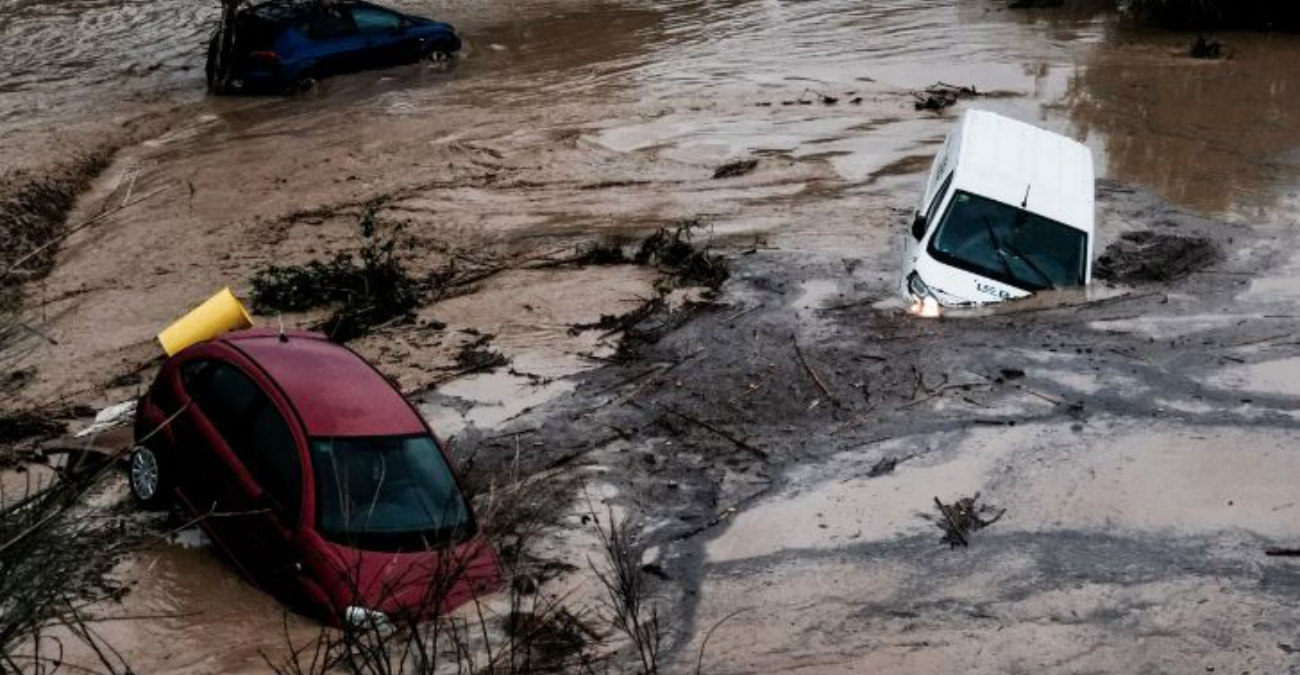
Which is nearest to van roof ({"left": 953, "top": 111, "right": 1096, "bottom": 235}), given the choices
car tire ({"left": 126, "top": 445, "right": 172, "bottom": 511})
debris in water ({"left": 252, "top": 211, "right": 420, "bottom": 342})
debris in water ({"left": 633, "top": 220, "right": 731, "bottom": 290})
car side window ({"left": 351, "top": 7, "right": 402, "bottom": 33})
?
debris in water ({"left": 633, "top": 220, "right": 731, "bottom": 290})

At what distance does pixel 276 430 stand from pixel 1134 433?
6462 mm

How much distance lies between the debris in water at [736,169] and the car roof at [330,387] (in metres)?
9.25

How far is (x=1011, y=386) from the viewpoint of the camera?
1277 centimetres

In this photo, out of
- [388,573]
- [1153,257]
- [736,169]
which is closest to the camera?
[388,573]

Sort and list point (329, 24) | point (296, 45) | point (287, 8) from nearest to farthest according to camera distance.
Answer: point (296, 45)
point (329, 24)
point (287, 8)

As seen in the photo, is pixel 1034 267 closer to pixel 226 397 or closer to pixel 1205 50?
pixel 226 397

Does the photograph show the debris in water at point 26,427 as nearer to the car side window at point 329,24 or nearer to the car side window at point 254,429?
the car side window at point 254,429

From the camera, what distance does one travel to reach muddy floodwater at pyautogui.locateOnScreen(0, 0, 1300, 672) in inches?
383

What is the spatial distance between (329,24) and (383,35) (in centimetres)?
90

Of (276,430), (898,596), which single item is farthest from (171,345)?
(898,596)

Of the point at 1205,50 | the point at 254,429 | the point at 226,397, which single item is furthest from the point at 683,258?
the point at 1205,50

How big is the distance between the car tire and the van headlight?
679 centimetres

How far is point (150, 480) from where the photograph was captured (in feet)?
33.8

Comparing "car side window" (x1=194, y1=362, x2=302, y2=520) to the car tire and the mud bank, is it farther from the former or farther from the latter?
the mud bank
